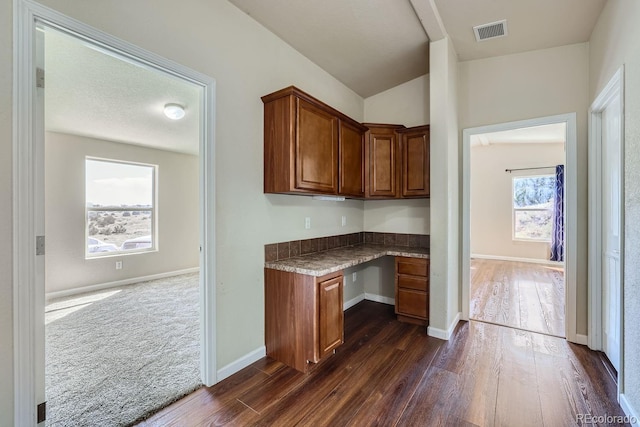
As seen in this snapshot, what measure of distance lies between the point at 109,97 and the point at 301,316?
3190mm

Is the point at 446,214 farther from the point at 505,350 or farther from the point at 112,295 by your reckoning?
the point at 112,295

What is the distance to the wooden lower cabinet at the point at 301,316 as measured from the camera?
2.12 meters

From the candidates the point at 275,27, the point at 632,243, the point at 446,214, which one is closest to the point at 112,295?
the point at 275,27

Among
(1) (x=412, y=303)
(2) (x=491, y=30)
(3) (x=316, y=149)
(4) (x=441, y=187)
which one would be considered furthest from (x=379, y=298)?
(2) (x=491, y=30)

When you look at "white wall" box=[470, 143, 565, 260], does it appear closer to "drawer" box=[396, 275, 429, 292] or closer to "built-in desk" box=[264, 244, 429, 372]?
"drawer" box=[396, 275, 429, 292]

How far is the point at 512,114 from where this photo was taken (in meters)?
2.91

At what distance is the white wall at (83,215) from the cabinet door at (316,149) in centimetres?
414

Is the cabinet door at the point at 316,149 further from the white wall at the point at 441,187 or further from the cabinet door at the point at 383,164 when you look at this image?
the white wall at the point at 441,187

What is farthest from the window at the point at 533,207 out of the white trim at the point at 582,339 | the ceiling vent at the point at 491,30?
the ceiling vent at the point at 491,30

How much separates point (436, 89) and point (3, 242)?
3.37 m

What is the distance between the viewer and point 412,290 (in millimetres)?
3043

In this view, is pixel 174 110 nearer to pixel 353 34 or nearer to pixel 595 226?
pixel 353 34

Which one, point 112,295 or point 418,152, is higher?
point 418,152

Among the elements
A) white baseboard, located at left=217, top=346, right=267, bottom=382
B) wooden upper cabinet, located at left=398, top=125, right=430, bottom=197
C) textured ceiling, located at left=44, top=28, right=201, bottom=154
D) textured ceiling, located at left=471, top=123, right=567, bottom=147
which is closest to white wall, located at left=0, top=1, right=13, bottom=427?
textured ceiling, located at left=44, top=28, right=201, bottom=154
